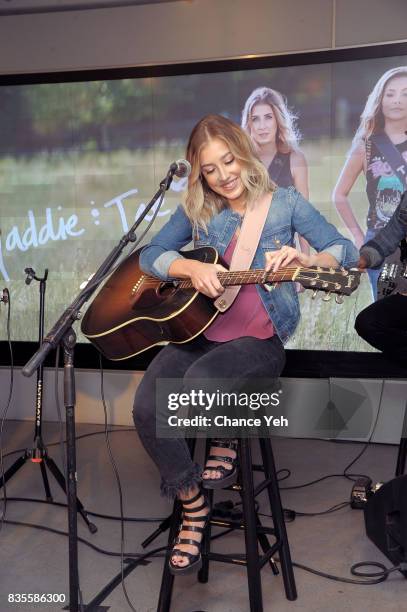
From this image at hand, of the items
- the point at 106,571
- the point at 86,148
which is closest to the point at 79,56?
the point at 86,148

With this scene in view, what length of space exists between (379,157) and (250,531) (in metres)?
2.77

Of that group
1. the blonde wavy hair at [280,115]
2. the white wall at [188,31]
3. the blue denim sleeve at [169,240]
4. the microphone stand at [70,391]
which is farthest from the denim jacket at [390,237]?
the white wall at [188,31]

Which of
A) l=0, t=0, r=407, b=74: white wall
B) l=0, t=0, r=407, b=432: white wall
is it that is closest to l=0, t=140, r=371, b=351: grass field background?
l=0, t=0, r=407, b=432: white wall

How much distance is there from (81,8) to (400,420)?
3.33m

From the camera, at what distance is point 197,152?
2.55 metres

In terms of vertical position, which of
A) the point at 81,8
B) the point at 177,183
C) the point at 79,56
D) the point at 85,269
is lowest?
the point at 85,269

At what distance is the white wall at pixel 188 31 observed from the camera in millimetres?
4211

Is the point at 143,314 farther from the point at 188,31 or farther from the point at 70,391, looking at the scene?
the point at 188,31

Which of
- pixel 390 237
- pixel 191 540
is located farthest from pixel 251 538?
pixel 390 237

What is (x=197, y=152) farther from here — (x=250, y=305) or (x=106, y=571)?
(x=106, y=571)

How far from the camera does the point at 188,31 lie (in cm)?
450

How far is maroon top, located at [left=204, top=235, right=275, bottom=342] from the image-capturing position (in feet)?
8.09

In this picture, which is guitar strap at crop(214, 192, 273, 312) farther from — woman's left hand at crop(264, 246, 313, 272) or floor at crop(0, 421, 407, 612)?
floor at crop(0, 421, 407, 612)

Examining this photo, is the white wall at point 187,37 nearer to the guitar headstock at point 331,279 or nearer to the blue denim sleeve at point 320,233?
the blue denim sleeve at point 320,233
